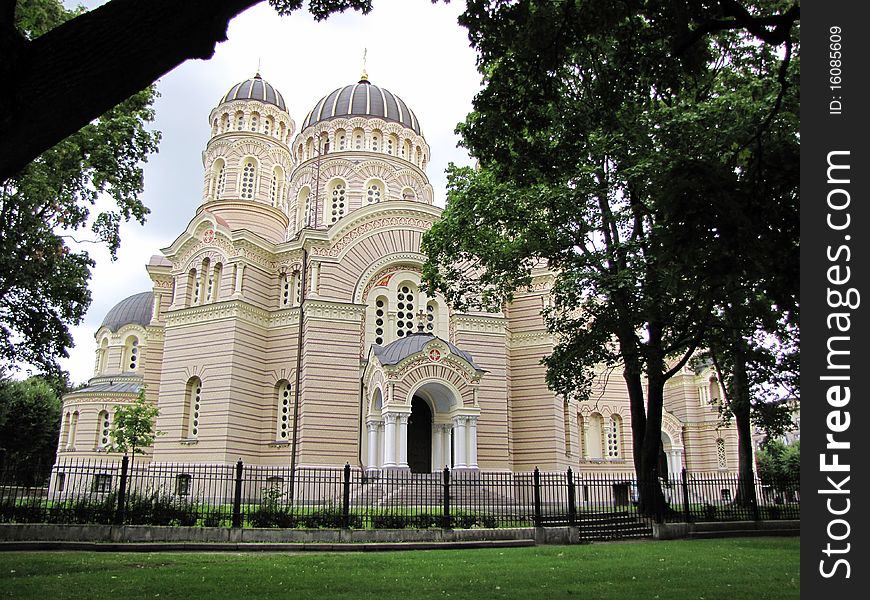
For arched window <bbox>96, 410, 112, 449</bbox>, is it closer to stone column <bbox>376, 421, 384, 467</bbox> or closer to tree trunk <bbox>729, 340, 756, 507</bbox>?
stone column <bbox>376, 421, 384, 467</bbox>

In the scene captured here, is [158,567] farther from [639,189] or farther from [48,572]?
[639,189]

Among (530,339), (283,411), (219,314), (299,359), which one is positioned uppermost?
(219,314)

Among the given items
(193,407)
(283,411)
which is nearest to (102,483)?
(283,411)

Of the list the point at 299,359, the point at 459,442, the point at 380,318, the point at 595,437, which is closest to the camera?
the point at 459,442

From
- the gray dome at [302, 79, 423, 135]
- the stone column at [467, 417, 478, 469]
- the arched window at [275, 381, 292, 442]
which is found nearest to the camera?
the stone column at [467, 417, 478, 469]

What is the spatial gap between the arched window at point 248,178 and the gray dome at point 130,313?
14.0 metres

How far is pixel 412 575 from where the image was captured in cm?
945

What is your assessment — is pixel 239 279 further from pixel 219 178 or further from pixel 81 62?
pixel 81 62

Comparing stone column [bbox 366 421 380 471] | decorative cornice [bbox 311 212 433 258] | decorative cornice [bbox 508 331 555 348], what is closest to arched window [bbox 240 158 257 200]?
decorative cornice [bbox 311 212 433 258]

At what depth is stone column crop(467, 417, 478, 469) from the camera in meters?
25.5

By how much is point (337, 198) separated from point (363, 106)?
564 cm

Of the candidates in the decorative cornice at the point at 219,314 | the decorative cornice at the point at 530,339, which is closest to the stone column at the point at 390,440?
the decorative cornice at the point at 530,339

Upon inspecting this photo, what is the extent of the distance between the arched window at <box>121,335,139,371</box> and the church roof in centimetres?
2523

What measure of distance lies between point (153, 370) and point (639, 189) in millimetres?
26489
